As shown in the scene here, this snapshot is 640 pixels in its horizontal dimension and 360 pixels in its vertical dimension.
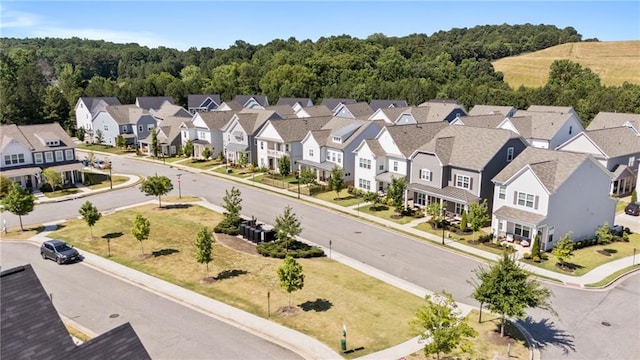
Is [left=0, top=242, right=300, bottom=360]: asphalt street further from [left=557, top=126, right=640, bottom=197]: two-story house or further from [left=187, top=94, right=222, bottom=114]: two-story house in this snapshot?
[left=187, top=94, right=222, bottom=114]: two-story house

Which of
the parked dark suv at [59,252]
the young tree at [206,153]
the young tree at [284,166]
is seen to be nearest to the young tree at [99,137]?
the young tree at [206,153]

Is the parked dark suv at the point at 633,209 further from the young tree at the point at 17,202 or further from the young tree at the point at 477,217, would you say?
the young tree at the point at 17,202

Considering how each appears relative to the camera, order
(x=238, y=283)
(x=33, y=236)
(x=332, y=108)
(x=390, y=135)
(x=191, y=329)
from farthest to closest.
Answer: (x=332, y=108)
(x=390, y=135)
(x=33, y=236)
(x=238, y=283)
(x=191, y=329)

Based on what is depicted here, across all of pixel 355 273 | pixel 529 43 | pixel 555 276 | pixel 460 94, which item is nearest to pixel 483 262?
pixel 555 276

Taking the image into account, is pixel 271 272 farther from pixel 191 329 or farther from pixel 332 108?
pixel 332 108

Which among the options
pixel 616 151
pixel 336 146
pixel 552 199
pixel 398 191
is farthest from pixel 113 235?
pixel 616 151
